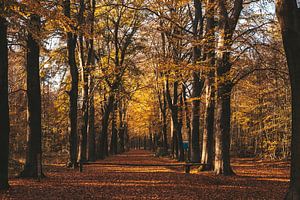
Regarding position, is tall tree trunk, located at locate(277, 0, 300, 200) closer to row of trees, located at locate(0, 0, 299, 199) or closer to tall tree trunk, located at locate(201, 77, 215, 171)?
row of trees, located at locate(0, 0, 299, 199)

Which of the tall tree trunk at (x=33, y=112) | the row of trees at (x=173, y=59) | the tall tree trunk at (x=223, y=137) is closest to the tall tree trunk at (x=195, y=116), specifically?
the row of trees at (x=173, y=59)

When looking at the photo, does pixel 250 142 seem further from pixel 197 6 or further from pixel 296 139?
pixel 296 139

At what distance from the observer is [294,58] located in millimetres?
7969

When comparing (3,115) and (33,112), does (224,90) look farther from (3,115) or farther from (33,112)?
(3,115)

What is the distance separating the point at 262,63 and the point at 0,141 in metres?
11.0

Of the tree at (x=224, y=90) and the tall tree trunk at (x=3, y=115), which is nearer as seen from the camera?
the tall tree trunk at (x=3, y=115)

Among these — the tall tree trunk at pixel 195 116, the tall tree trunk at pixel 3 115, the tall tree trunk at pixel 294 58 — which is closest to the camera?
the tall tree trunk at pixel 294 58

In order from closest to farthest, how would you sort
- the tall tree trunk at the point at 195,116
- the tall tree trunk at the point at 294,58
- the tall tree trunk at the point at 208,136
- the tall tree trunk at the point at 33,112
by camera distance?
the tall tree trunk at the point at 294,58 < the tall tree trunk at the point at 33,112 < the tall tree trunk at the point at 208,136 < the tall tree trunk at the point at 195,116

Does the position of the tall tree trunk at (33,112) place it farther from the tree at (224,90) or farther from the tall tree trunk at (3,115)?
the tree at (224,90)

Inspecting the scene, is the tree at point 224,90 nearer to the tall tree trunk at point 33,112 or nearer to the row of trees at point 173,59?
the row of trees at point 173,59

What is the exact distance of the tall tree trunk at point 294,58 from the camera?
7902 millimetres

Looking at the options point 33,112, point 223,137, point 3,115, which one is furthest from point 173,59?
point 3,115

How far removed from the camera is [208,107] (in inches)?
715

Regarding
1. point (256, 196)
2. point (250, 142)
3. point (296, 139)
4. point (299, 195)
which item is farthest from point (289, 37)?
point (250, 142)
